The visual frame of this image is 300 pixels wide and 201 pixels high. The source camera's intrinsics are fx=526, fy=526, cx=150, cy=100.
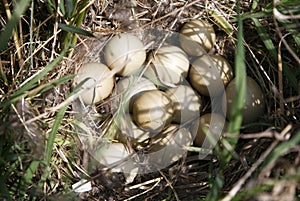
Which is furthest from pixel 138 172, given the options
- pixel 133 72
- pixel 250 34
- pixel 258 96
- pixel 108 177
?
pixel 250 34

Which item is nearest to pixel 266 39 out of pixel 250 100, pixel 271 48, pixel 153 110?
pixel 271 48

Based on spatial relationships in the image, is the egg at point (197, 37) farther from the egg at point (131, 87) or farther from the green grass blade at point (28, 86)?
the green grass blade at point (28, 86)

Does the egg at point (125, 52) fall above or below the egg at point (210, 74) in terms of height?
above

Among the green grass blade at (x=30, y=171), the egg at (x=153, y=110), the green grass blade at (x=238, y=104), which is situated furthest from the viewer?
the egg at (x=153, y=110)

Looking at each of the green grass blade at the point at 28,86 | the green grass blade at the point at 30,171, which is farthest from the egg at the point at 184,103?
the green grass blade at the point at 30,171

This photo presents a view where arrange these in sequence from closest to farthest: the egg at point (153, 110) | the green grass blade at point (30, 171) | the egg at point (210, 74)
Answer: the green grass blade at point (30, 171) → the egg at point (153, 110) → the egg at point (210, 74)

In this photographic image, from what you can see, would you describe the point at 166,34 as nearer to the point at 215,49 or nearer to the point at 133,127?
the point at 215,49
